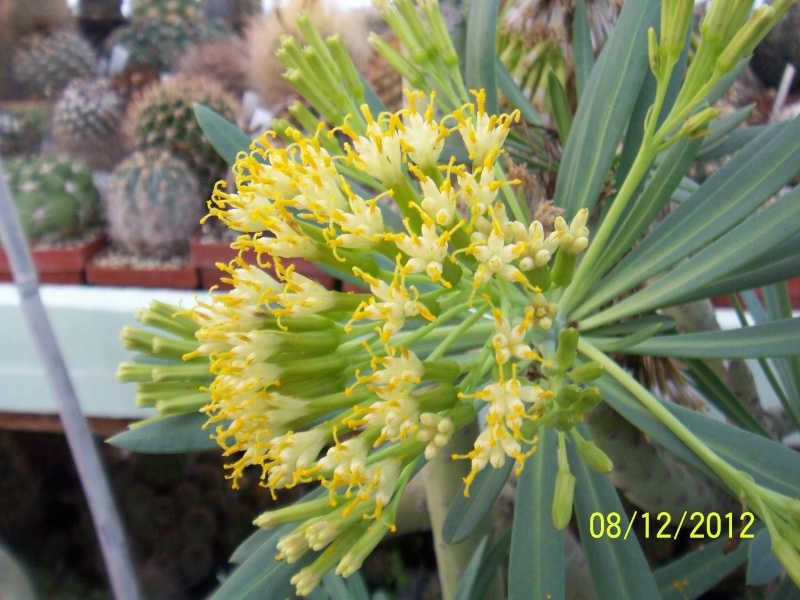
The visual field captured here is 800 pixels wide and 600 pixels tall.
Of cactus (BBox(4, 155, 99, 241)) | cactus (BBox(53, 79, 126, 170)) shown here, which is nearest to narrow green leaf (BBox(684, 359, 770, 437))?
cactus (BBox(4, 155, 99, 241))

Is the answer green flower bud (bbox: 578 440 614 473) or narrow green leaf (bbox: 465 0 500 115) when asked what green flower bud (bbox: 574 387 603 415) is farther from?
narrow green leaf (bbox: 465 0 500 115)

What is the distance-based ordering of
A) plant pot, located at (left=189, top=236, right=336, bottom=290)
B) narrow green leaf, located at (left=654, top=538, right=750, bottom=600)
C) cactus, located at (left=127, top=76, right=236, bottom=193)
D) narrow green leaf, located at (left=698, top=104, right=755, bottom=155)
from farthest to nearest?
cactus, located at (left=127, top=76, right=236, bottom=193) < plant pot, located at (left=189, top=236, right=336, bottom=290) < narrow green leaf, located at (left=654, top=538, right=750, bottom=600) < narrow green leaf, located at (left=698, top=104, right=755, bottom=155)

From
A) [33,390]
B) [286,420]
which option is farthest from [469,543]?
[33,390]

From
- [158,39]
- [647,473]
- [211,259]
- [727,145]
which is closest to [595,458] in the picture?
[647,473]

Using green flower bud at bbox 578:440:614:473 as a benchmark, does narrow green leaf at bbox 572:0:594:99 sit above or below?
above

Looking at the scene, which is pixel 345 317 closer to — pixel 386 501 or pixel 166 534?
pixel 386 501

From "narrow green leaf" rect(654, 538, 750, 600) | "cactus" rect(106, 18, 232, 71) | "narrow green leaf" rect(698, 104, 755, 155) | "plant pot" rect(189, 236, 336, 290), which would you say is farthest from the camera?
"cactus" rect(106, 18, 232, 71)
